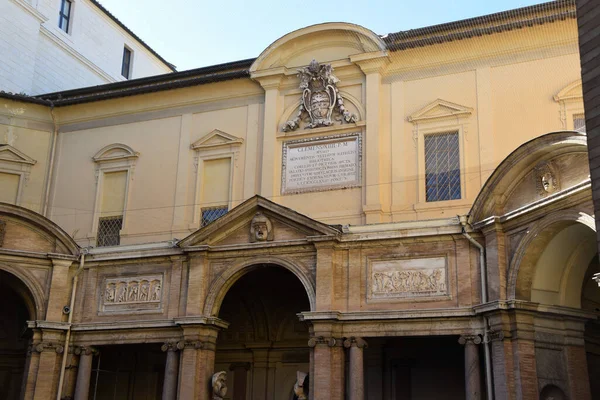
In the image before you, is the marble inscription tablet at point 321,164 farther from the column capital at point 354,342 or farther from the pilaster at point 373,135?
the column capital at point 354,342

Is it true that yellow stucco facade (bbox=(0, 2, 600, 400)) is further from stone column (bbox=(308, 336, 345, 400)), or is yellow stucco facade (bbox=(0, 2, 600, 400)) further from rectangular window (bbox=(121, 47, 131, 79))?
rectangular window (bbox=(121, 47, 131, 79))

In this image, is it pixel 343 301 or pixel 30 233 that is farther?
pixel 30 233

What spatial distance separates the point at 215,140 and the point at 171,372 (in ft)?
27.4

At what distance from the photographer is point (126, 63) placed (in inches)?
1540

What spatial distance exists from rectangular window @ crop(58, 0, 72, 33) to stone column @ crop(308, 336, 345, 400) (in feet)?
69.9

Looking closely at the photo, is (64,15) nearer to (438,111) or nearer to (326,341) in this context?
(438,111)

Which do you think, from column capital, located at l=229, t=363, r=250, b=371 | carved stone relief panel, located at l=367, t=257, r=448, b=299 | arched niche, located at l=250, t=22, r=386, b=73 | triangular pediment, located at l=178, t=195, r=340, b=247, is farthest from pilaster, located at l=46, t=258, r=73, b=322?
carved stone relief panel, located at l=367, t=257, r=448, b=299

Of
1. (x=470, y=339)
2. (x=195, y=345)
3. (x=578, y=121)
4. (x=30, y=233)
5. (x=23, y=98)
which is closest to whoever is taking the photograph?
(x=470, y=339)

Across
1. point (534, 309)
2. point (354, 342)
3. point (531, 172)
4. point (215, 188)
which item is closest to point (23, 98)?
point (215, 188)

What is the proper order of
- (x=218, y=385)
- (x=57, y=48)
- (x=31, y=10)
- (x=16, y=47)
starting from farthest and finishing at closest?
(x=57, y=48), (x=31, y=10), (x=16, y=47), (x=218, y=385)

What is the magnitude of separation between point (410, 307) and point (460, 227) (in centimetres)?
239

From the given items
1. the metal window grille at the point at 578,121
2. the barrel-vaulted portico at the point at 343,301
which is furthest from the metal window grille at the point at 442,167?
the barrel-vaulted portico at the point at 343,301

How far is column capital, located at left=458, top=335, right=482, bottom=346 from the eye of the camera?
19.7 meters

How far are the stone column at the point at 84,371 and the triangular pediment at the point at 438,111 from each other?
11981mm
